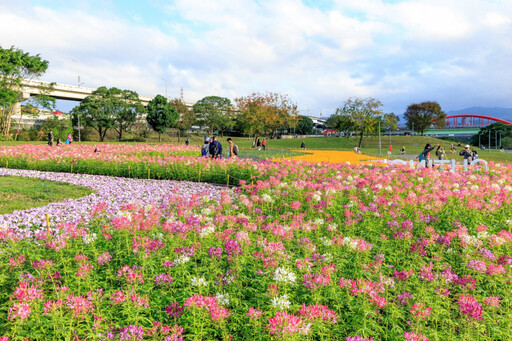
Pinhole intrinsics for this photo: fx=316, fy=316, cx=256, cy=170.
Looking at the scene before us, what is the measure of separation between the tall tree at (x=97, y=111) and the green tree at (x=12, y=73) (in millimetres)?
9887

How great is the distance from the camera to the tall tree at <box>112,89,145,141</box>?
189 feet

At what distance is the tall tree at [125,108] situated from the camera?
57594 millimetres

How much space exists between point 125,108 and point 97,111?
5.02m

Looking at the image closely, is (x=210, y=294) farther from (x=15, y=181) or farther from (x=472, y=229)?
(x=15, y=181)

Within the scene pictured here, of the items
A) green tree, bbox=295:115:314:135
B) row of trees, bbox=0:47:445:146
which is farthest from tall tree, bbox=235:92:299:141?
green tree, bbox=295:115:314:135

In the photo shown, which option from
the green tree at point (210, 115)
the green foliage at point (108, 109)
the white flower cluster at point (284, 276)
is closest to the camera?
the white flower cluster at point (284, 276)

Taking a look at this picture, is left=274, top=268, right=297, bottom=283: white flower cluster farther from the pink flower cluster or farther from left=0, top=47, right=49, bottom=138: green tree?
left=0, top=47, right=49, bottom=138: green tree

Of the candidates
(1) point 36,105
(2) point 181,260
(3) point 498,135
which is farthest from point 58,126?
(3) point 498,135

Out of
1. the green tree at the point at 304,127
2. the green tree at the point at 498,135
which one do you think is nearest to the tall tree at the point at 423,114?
the green tree at the point at 498,135

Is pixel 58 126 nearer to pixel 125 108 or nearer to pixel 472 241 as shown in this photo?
pixel 125 108

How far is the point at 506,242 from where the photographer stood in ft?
13.8

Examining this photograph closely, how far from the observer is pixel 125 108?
58156mm

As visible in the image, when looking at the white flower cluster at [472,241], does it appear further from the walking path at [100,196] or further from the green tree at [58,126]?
the green tree at [58,126]

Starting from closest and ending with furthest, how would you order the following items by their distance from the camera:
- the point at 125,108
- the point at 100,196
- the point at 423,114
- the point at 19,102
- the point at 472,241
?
1. the point at 472,241
2. the point at 100,196
3. the point at 19,102
4. the point at 125,108
5. the point at 423,114
